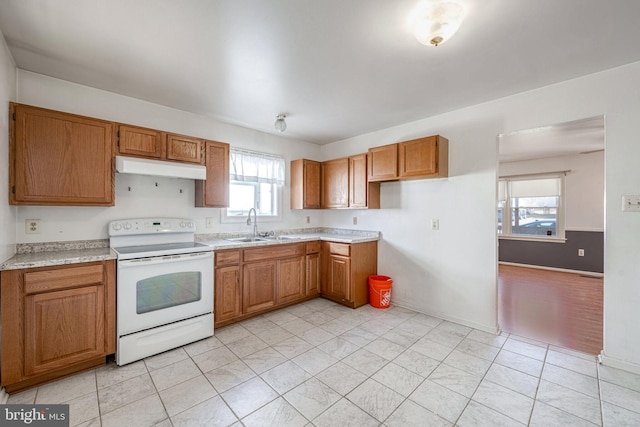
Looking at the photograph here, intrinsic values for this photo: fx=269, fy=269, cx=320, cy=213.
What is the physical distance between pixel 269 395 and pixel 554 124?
11.0 ft

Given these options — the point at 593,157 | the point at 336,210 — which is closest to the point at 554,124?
the point at 336,210

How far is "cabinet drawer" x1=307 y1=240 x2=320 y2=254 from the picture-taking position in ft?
12.4

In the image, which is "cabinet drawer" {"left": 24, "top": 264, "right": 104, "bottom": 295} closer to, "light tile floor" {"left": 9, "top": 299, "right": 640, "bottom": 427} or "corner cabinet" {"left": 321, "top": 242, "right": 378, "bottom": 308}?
"light tile floor" {"left": 9, "top": 299, "right": 640, "bottom": 427}

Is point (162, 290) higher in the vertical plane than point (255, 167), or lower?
lower

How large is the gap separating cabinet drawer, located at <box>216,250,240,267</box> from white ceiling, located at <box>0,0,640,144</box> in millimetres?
1649

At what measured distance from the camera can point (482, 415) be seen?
1691mm

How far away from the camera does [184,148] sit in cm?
291

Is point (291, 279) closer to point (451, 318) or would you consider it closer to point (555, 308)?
point (451, 318)

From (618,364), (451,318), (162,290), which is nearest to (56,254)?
(162,290)

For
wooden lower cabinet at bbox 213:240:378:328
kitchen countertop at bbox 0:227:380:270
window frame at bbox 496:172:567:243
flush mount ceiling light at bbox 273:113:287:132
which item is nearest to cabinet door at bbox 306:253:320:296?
wooden lower cabinet at bbox 213:240:378:328

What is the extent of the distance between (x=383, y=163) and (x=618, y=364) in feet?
9.11

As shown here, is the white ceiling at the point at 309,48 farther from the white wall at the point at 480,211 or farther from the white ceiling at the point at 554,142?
the white ceiling at the point at 554,142

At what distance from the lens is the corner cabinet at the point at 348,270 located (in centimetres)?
353

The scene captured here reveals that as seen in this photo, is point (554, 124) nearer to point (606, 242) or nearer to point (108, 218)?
point (606, 242)
